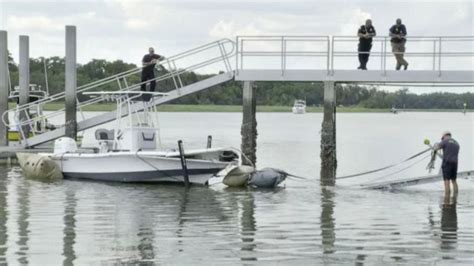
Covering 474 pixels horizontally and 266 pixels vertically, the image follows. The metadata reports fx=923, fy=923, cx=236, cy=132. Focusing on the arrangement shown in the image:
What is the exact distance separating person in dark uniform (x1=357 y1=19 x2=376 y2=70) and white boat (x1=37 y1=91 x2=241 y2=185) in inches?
237

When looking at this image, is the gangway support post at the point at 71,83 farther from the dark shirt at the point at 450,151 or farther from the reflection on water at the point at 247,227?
the dark shirt at the point at 450,151

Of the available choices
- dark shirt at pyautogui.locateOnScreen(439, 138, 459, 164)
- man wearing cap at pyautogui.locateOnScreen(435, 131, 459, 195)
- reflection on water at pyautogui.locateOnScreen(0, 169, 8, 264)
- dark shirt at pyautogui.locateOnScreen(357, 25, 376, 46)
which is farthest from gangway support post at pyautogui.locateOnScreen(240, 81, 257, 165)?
dark shirt at pyautogui.locateOnScreen(439, 138, 459, 164)

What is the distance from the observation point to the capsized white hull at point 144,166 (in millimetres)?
26016

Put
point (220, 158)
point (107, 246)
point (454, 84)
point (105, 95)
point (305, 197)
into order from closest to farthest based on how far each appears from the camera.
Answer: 1. point (107, 246)
2. point (305, 197)
3. point (220, 158)
4. point (105, 95)
5. point (454, 84)

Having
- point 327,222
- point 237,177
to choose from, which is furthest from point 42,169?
point 327,222

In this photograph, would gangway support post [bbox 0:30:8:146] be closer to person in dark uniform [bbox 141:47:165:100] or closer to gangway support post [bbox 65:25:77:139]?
gangway support post [bbox 65:25:77:139]

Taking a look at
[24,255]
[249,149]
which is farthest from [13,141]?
[24,255]

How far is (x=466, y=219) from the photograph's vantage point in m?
19.4

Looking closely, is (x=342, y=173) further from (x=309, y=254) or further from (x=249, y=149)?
(x=309, y=254)

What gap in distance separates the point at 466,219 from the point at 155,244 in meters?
7.12

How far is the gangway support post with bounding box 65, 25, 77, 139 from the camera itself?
32469mm

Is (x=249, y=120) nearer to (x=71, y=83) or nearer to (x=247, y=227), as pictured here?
(x=71, y=83)

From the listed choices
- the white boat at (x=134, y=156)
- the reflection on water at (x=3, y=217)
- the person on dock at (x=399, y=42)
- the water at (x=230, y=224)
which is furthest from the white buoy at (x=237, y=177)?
the person on dock at (x=399, y=42)

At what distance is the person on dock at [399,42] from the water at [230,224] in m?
4.64
